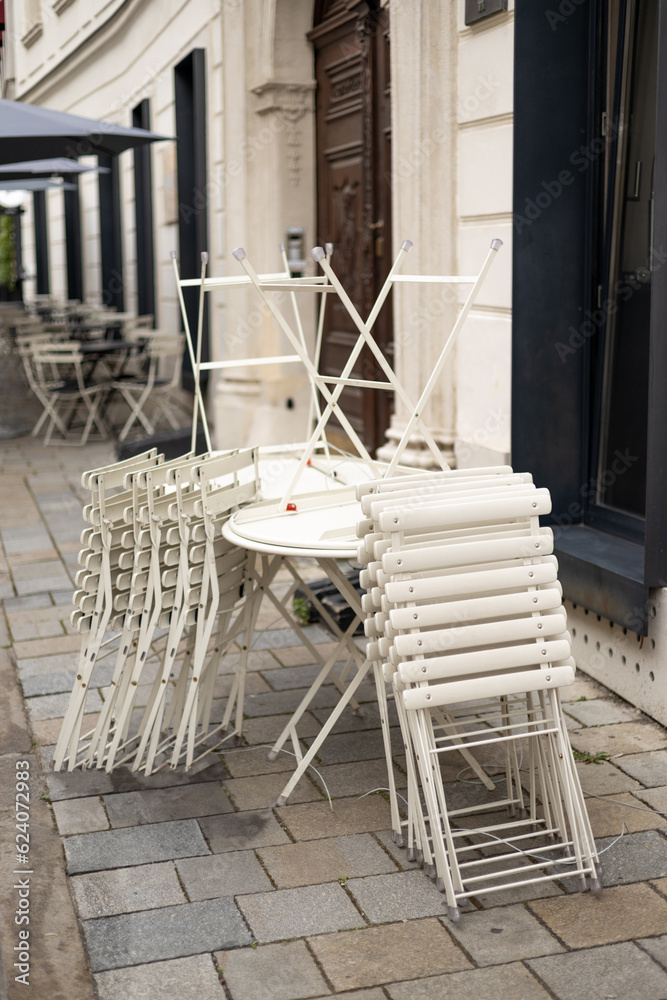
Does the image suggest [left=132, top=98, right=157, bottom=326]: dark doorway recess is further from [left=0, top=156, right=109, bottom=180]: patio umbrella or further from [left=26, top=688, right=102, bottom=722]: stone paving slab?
[left=26, top=688, right=102, bottom=722]: stone paving slab

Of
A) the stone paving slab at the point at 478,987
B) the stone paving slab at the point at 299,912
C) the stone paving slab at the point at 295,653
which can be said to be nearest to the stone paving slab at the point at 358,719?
the stone paving slab at the point at 295,653

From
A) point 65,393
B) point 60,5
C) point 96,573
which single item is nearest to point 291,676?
point 96,573

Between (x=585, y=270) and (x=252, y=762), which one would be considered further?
(x=585, y=270)

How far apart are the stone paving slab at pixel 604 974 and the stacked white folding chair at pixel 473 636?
24 cm

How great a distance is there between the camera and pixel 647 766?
3482 millimetres

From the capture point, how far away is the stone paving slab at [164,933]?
254 centimetres

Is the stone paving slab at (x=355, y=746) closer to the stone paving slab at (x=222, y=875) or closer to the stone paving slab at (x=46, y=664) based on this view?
the stone paving slab at (x=222, y=875)

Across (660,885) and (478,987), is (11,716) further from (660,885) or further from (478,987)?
(660,885)

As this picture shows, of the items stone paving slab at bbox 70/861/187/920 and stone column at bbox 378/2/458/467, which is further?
stone column at bbox 378/2/458/467

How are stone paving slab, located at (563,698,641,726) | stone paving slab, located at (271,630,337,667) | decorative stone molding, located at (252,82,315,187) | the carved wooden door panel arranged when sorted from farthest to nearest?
decorative stone molding, located at (252,82,315,187) < the carved wooden door panel < stone paving slab, located at (271,630,337,667) < stone paving slab, located at (563,698,641,726)

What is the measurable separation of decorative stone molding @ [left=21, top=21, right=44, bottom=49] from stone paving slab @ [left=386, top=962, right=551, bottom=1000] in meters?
19.8

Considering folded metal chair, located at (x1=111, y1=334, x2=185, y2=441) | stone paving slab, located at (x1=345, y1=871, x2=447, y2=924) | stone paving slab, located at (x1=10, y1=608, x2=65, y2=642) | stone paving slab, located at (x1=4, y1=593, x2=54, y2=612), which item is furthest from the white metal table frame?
folded metal chair, located at (x1=111, y1=334, x2=185, y2=441)

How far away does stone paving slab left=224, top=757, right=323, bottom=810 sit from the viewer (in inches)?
130

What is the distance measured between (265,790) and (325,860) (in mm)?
457
